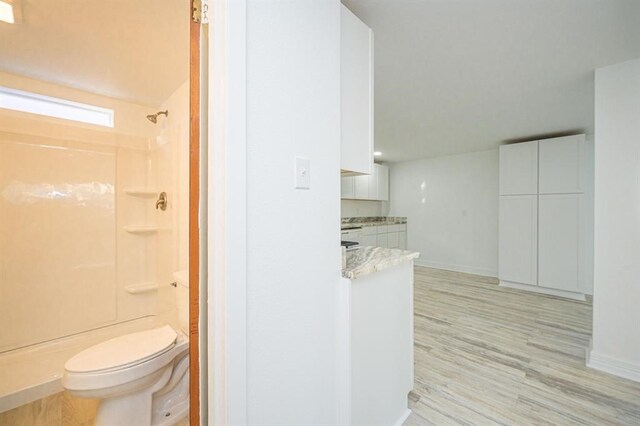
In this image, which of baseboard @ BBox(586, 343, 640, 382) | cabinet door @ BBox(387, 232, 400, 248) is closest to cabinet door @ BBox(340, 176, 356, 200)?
cabinet door @ BBox(387, 232, 400, 248)

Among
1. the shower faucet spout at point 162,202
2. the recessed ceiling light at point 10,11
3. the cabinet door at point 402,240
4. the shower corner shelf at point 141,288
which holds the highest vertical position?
the recessed ceiling light at point 10,11

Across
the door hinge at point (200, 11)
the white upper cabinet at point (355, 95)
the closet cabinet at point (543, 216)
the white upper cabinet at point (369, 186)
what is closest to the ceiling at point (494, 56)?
the white upper cabinet at point (355, 95)

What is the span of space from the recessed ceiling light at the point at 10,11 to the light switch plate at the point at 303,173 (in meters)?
1.75

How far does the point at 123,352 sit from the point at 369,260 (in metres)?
1.48

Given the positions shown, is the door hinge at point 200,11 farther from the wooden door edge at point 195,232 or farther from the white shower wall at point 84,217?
the white shower wall at point 84,217

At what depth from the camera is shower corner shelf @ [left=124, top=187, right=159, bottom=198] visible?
8.45 ft

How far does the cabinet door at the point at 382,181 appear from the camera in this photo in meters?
5.68

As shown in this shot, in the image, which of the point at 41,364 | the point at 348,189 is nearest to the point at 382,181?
the point at 348,189

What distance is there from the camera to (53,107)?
7.42 ft

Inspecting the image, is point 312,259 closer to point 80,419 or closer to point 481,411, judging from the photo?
point 481,411

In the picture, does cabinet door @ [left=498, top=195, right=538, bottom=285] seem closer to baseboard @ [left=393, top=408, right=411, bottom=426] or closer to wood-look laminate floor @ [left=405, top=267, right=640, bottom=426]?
wood-look laminate floor @ [left=405, top=267, right=640, bottom=426]

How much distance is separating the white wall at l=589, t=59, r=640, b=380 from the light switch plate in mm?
2431

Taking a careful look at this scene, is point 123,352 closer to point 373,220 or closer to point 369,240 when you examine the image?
point 369,240

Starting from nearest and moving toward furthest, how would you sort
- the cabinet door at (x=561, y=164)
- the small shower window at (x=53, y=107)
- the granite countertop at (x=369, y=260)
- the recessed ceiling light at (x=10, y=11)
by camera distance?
1. the granite countertop at (x=369, y=260)
2. the recessed ceiling light at (x=10, y=11)
3. the small shower window at (x=53, y=107)
4. the cabinet door at (x=561, y=164)
